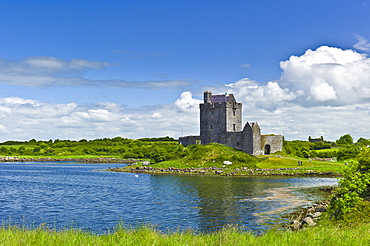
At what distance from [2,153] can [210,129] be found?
133m

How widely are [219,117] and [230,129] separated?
13.5ft

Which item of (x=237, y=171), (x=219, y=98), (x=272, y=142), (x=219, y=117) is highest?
(x=219, y=98)

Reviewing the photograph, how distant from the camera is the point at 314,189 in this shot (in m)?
47.4

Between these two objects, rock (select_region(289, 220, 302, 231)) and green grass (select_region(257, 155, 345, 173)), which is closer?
rock (select_region(289, 220, 302, 231))

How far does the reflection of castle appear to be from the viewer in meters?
84.2

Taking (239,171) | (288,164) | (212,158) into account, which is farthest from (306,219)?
(212,158)

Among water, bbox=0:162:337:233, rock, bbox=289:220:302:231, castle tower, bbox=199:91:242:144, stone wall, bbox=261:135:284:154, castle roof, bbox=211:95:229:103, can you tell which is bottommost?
water, bbox=0:162:337:233

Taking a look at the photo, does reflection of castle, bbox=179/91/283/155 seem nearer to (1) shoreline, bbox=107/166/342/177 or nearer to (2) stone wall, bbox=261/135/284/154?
(2) stone wall, bbox=261/135/284/154

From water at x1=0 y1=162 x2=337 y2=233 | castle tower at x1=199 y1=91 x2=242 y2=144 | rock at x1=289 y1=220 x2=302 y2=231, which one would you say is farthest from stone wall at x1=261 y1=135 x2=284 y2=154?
rock at x1=289 y1=220 x2=302 y2=231

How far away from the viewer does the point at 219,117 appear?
292 feet

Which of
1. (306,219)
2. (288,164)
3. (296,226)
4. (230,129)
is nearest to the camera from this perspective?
(296,226)

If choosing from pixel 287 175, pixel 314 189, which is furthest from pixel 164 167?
pixel 314 189

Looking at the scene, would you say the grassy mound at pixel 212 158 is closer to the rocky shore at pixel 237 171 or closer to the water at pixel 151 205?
the rocky shore at pixel 237 171

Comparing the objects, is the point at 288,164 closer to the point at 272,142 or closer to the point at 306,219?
the point at 272,142
